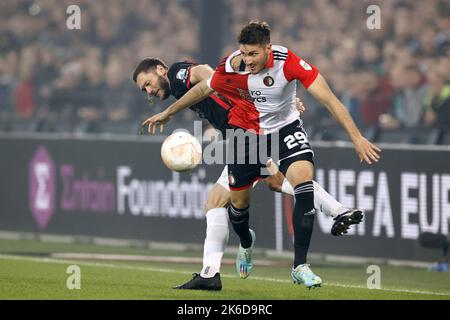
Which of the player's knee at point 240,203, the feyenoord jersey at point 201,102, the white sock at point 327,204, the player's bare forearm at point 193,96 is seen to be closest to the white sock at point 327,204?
the white sock at point 327,204

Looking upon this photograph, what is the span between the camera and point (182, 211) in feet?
53.5

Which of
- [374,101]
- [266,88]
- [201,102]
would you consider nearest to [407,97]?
[374,101]

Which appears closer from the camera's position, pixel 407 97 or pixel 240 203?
pixel 240 203

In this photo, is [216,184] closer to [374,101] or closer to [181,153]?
[181,153]

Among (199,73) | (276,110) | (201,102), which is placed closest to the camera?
(276,110)

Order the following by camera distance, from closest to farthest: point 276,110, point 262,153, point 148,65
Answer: point 276,110 < point 262,153 < point 148,65

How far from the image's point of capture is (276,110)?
33.7 ft

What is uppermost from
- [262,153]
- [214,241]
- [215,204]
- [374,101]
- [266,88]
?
[266,88]

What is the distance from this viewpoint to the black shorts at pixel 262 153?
10.2 m

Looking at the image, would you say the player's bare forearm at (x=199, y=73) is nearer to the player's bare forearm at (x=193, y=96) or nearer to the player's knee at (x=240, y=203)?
the player's bare forearm at (x=193, y=96)

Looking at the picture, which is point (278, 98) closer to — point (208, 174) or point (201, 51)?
point (208, 174)

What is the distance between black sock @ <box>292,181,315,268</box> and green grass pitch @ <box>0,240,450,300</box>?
0.44 metres

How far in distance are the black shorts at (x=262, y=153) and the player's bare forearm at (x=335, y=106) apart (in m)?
0.49

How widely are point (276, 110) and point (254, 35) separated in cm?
77
